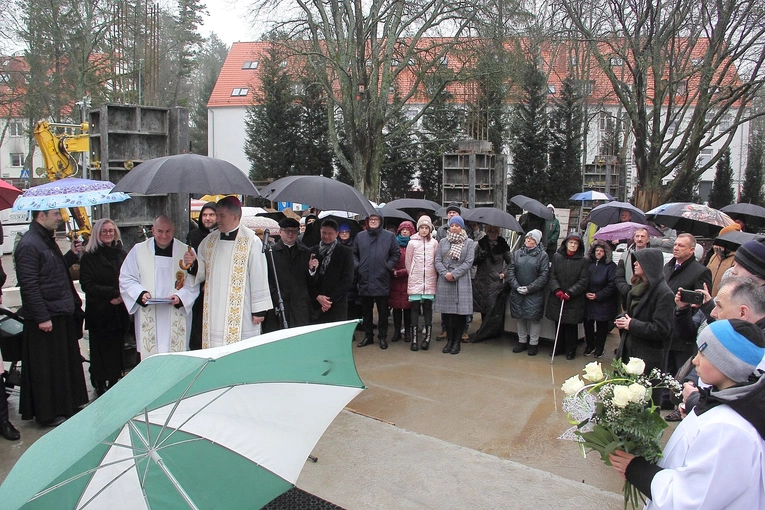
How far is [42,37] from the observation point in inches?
1190

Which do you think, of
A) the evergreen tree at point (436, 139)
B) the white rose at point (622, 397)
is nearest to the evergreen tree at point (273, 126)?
the evergreen tree at point (436, 139)

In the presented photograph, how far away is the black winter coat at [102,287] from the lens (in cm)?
562

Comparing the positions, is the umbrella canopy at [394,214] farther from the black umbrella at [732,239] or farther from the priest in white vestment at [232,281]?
the priest in white vestment at [232,281]

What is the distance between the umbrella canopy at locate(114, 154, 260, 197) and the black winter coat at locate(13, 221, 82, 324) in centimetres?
107

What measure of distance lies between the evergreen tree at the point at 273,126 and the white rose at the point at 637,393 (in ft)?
102

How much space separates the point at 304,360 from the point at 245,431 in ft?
1.48

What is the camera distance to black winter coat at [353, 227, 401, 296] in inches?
314

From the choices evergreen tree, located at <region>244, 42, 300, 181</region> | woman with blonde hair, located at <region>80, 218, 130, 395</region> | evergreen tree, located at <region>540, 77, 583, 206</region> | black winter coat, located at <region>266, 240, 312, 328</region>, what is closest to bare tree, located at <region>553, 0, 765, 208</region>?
black winter coat, located at <region>266, 240, 312, 328</region>

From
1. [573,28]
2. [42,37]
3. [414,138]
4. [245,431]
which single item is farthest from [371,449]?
[42,37]

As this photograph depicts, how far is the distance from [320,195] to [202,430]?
3.30 m

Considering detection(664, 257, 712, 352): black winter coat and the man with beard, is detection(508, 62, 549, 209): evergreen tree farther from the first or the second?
the man with beard

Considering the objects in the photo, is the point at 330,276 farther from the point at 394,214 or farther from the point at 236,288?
the point at 394,214

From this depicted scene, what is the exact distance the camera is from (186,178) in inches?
171

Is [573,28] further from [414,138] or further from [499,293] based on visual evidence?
[414,138]
